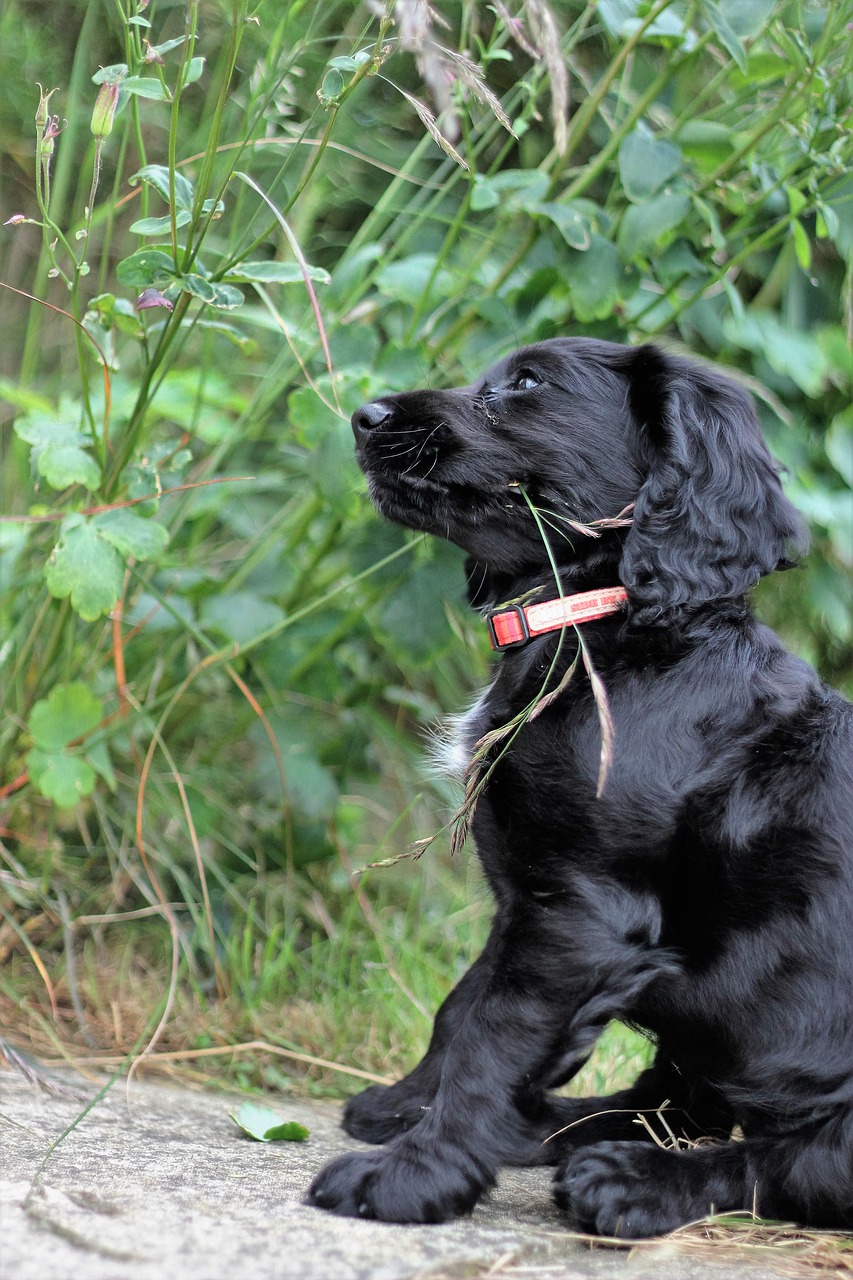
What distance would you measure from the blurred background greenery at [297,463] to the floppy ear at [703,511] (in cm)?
59

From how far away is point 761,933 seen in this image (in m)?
1.67

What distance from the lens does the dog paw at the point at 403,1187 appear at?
1.48 m

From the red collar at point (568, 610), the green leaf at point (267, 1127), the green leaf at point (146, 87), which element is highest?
the green leaf at point (146, 87)

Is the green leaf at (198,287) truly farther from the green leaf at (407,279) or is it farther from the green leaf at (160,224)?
the green leaf at (407,279)

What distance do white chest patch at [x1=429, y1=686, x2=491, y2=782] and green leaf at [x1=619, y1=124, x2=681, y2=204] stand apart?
1090 mm

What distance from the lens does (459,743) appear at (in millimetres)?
1949

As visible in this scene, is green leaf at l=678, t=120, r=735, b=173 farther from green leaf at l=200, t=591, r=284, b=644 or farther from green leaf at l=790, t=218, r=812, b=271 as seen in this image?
green leaf at l=200, t=591, r=284, b=644

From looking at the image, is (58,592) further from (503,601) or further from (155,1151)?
(155,1151)

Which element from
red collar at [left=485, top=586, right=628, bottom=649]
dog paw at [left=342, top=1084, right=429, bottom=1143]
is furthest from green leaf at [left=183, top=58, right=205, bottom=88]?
dog paw at [left=342, top=1084, right=429, bottom=1143]

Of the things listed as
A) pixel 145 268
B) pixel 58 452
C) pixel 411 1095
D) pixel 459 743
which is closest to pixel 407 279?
pixel 145 268

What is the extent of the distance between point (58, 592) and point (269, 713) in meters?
0.94

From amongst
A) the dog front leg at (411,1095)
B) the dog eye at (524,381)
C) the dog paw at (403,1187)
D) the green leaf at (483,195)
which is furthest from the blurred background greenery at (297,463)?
the dog paw at (403,1187)

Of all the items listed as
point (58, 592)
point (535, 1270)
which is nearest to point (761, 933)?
point (535, 1270)

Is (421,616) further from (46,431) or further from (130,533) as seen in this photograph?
(46,431)
